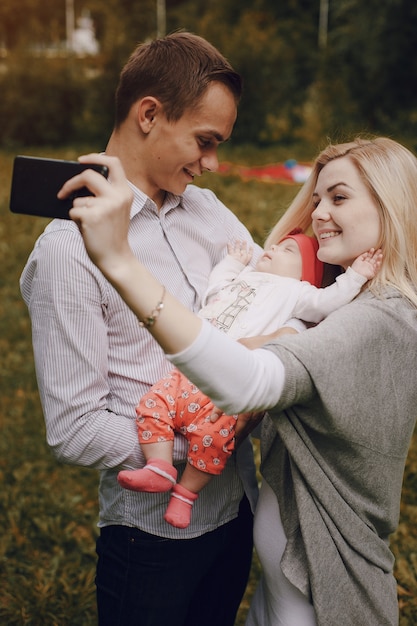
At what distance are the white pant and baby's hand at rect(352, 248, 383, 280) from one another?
632 mm

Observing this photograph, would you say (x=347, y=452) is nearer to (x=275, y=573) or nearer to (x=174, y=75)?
(x=275, y=573)

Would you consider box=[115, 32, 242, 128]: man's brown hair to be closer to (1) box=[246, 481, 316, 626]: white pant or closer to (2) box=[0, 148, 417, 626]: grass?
(2) box=[0, 148, 417, 626]: grass

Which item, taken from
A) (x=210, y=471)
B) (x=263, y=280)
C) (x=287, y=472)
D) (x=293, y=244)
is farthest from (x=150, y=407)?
(x=293, y=244)

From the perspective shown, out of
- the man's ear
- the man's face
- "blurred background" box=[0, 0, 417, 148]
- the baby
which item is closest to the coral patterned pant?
the baby

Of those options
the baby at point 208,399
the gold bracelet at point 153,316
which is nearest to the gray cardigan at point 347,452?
the baby at point 208,399

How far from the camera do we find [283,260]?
228 cm

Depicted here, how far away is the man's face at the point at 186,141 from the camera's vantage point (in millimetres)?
2172

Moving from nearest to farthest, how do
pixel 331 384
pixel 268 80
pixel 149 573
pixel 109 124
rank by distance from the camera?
pixel 331 384 < pixel 149 573 < pixel 268 80 < pixel 109 124

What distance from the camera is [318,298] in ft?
6.74

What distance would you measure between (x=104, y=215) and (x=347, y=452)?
0.87m

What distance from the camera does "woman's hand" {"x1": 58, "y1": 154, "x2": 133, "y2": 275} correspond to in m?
1.38

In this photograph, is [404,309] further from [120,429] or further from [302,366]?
[120,429]

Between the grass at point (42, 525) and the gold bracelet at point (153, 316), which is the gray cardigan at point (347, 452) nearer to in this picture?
the gold bracelet at point (153, 316)

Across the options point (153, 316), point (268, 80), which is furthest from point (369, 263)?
point (268, 80)
